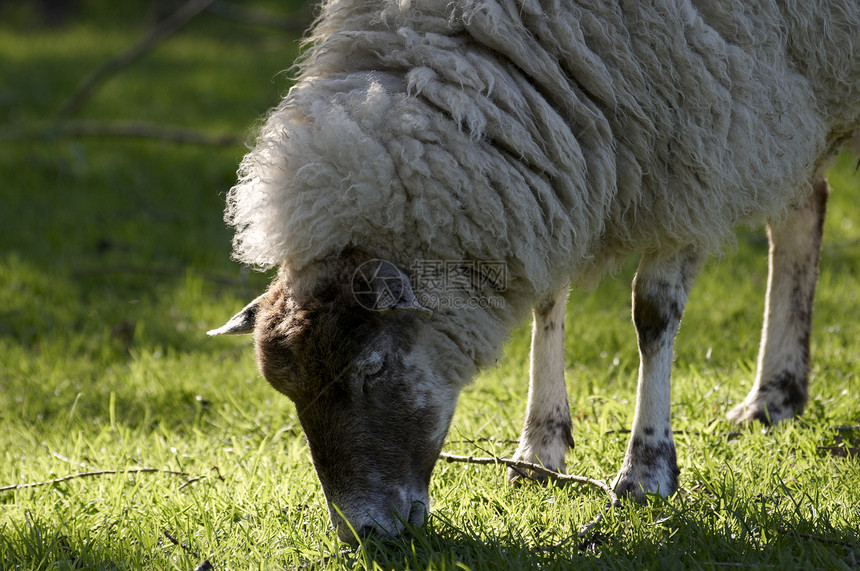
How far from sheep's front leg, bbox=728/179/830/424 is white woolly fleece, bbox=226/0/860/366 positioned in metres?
Result: 0.92

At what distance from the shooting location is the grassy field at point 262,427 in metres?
2.62

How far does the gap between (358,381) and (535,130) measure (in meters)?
0.92

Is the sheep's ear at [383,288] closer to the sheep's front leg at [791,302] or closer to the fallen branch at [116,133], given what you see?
the sheep's front leg at [791,302]

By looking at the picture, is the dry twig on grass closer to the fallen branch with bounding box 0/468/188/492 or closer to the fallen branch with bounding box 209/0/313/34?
the fallen branch with bounding box 0/468/188/492

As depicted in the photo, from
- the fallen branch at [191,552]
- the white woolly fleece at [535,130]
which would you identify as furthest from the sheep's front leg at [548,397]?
the fallen branch at [191,552]

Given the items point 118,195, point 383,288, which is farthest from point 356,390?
point 118,195

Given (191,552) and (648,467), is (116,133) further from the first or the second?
(648,467)

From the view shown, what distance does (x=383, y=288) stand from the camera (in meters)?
2.49

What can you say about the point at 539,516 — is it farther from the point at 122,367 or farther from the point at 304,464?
the point at 122,367

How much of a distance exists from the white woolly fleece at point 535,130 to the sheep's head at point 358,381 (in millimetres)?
125

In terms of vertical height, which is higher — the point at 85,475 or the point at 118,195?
the point at 85,475

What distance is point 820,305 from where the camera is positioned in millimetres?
4836

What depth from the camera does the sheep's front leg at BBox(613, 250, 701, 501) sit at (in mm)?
3041

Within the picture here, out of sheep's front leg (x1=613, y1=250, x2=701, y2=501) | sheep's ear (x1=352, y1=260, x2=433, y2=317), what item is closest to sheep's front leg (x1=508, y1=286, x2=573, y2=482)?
sheep's front leg (x1=613, y1=250, x2=701, y2=501)
